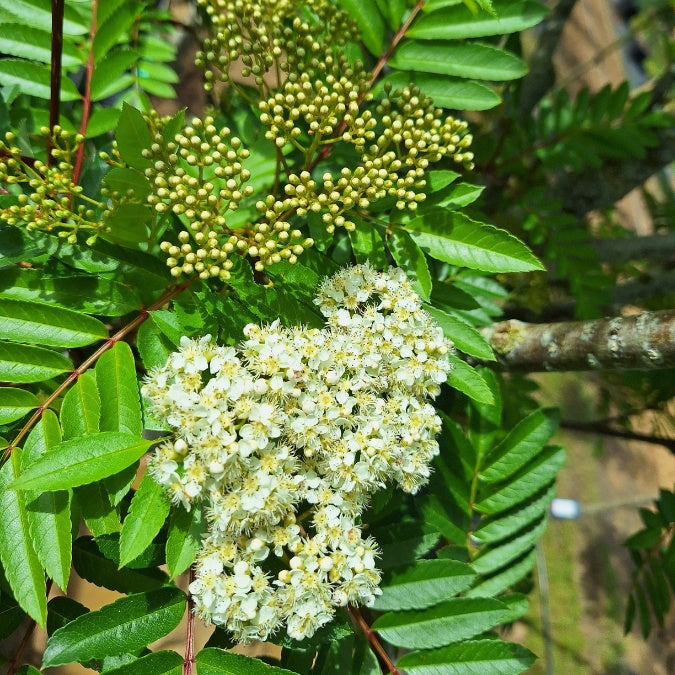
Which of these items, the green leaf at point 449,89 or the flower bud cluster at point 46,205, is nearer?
the flower bud cluster at point 46,205

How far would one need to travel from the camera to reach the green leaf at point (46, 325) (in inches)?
55.0

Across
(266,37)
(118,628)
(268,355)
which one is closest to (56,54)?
(266,37)

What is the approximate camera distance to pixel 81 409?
4.57ft

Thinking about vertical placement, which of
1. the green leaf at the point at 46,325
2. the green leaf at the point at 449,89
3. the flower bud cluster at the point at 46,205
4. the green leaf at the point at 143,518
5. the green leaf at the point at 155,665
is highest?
the green leaf at the point at 449,89

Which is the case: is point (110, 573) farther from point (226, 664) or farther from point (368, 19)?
point (368, 19)

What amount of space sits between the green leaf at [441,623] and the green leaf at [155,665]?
23.1 inches

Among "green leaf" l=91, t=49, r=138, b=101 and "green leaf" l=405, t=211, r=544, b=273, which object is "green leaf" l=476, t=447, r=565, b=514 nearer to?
"green leaf" l=405, t=211, r=544, b=273

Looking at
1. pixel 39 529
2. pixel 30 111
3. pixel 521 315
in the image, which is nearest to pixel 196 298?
pixel 39 529

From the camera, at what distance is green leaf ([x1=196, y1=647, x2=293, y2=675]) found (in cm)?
138

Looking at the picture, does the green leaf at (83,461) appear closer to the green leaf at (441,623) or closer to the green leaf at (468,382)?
the green leaf at (468,382)

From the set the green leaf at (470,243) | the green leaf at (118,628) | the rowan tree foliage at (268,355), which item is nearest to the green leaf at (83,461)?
the rowan tree foliage at (268,355)

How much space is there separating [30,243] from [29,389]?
40 centimetres

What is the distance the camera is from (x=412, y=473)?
5.04 feet

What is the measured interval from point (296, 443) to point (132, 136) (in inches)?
32.6
